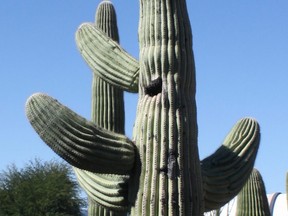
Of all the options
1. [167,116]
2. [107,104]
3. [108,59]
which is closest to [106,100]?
[107,104]

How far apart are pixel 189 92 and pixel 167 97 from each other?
288mm

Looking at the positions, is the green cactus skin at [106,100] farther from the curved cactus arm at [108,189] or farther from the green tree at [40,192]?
the green tree at [40,192]

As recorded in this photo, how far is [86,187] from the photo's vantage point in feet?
24.0

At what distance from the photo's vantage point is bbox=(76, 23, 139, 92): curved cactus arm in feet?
23.5

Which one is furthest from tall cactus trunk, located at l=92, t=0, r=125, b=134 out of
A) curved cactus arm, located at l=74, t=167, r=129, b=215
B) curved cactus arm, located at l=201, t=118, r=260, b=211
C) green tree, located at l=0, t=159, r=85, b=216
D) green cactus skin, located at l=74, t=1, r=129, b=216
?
green tree, located at l=0, t=159, r=85, b=216

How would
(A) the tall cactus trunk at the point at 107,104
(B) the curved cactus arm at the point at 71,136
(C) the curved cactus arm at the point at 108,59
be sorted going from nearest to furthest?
(B) the curved cactus arm at the point at 71,136 → (C) the curved cactus arm at the point at 108,59 → (A) the tall cactus trunk at the point at 107,104

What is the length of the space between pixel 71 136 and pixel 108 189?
0.93 m

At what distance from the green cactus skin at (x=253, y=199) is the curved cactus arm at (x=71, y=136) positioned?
552cm

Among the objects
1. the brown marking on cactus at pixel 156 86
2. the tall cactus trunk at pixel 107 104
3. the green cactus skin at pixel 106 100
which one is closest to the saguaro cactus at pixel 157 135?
the brown marking on cactus at pixel 156 86

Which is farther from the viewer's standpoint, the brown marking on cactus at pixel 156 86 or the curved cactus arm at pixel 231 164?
the curved cactus arm at pixel 231 164

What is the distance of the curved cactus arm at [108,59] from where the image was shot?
7.17 meters

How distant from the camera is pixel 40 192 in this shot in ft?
75.7

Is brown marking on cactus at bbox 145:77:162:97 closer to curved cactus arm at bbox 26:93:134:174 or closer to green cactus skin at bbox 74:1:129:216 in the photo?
curved cactus arm at bbox 26:93:134:174

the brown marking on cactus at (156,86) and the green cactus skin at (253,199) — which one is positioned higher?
the green cactus skin at (253,199)
